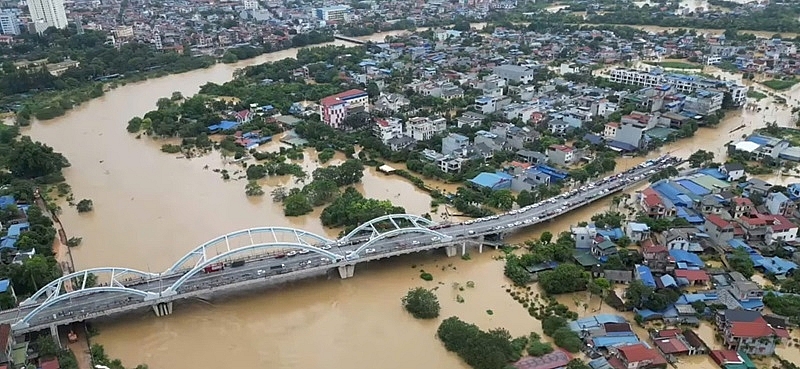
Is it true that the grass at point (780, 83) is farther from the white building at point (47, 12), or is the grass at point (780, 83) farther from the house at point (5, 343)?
the white building at point (47, 12)

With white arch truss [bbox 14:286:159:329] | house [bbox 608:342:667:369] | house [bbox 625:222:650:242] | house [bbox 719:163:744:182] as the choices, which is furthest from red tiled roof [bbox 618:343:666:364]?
house [bbox 719:163:744:182]

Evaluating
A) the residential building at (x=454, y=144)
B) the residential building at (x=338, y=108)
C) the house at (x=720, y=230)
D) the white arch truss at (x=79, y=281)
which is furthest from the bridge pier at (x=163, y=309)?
the house at (x=720, y=230)

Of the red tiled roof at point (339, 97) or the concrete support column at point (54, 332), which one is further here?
the red tiled roof at point (339, 97)

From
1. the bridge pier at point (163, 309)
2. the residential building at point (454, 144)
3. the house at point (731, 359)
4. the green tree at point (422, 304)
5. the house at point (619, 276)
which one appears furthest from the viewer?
the residential building at point (454, 144)

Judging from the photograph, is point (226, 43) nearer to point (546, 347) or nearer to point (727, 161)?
point (727, 161)

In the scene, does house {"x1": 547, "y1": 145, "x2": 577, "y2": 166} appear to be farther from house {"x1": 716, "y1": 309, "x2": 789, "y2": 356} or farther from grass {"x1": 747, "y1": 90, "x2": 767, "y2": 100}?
grass {"x1": 747, "y1": 90, "x2": 767, "y2": 100}

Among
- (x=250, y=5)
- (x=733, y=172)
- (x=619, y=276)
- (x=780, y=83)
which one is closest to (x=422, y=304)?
(x=619, y=276)
